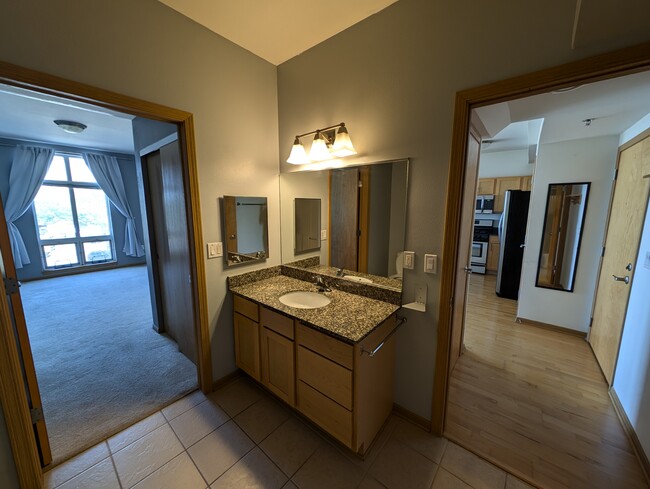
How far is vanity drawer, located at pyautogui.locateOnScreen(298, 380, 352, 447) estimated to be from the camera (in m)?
1.43

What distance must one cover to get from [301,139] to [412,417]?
2308mm

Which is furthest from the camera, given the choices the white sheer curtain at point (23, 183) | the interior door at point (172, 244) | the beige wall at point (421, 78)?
the white sheer curtain at point (23, 183)

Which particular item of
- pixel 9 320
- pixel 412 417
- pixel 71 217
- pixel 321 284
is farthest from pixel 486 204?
pixel 71 217

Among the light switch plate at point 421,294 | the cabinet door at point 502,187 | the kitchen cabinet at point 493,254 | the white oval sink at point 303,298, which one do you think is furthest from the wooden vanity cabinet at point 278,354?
the cabinet door at point 502,187

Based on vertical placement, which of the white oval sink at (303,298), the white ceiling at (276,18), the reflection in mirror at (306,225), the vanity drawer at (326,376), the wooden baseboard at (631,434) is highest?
the white ceiling at (276,18)

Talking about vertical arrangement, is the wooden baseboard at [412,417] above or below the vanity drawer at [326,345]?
below

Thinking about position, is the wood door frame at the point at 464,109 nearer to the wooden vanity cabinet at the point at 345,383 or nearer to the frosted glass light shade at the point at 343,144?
the wooden vanity cabinet at the point at 345,383

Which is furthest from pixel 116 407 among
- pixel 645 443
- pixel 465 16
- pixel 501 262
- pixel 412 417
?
pixel 501 262

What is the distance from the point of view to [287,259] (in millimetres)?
2473

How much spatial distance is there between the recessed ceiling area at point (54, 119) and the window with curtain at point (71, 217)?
627 millimetres

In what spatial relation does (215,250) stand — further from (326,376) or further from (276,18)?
(276,18)

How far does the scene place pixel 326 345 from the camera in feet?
4.71

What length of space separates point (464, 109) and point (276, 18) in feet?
4.45

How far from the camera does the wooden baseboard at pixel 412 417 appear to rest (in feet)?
5.61
